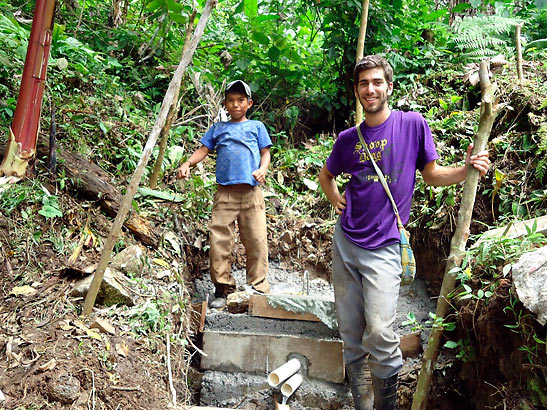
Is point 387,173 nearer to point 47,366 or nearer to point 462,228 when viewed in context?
point 462,228

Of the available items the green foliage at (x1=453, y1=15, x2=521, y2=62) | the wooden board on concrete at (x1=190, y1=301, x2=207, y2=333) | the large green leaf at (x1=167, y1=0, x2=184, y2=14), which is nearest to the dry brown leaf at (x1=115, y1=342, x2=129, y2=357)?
the wooden board on concrete at (x1=190, y1=301, x2=207, y2=333)

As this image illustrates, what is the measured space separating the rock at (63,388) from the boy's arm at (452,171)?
2501 mm

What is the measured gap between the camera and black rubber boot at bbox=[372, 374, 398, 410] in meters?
3.06

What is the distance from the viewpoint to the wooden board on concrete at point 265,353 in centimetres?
407

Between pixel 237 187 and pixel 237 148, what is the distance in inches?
14.6

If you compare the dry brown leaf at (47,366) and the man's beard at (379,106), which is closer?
the dry brown leaf at (47,366)

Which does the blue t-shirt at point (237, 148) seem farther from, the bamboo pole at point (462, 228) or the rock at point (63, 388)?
the rock at point (63, 388)

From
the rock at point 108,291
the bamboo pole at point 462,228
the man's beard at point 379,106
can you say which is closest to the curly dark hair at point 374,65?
the man's beard at point 379,106

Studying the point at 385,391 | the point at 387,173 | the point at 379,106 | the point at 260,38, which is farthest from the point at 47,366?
the point at 260,38

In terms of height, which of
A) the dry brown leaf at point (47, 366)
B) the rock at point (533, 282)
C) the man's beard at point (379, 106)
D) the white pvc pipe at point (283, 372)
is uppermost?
the man's beard at point (379, 106)

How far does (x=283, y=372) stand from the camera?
12.5 feet

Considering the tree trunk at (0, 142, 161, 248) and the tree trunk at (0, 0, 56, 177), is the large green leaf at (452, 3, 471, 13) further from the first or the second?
the tree trunk at (0, 0, 56, 177)

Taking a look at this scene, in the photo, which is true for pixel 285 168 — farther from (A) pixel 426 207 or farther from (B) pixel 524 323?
(B) pixel 524 323

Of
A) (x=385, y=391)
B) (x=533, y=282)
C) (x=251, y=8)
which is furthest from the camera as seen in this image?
(x=251, y=8)
